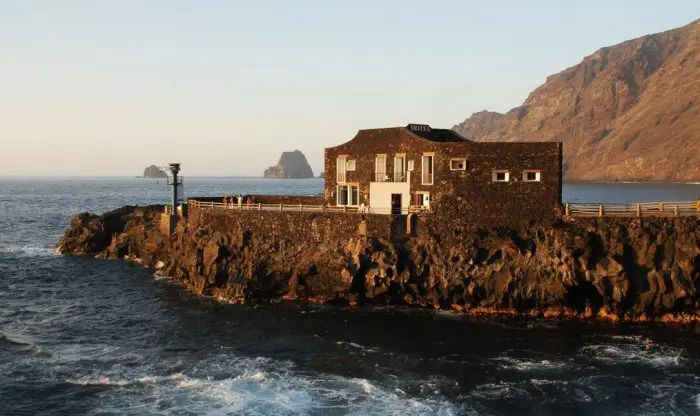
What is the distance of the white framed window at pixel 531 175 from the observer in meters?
46.4

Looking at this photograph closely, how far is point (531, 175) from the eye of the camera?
153 ft

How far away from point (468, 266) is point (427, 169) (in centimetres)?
964

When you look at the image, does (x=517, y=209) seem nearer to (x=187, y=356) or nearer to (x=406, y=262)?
(x=406, y=262)

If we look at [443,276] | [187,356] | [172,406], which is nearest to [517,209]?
[443,276]

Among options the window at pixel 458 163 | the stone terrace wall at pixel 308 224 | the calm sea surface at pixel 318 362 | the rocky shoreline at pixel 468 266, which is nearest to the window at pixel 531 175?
the rocky shoreline at pixel 468 266

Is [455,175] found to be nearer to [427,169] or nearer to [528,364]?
[427,169]

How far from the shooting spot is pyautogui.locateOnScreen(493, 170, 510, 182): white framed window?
46844 millimetres

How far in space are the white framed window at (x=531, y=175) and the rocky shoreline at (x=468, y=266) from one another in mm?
3797

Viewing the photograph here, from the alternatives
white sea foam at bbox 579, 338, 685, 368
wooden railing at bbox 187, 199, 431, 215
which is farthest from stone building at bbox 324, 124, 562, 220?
white sea foam at bbox 579, 338, 685, 368

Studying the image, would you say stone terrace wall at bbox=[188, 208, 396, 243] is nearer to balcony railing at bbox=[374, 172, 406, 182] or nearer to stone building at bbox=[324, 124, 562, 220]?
stone building at bbox=[324, 124, 562, 220]

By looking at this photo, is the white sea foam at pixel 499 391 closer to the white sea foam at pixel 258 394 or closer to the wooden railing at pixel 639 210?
the white sea foam at pixel 258 394

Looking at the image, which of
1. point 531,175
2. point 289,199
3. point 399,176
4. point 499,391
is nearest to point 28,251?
point 289,199

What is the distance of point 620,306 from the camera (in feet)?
136

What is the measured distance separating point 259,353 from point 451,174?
21.6m
